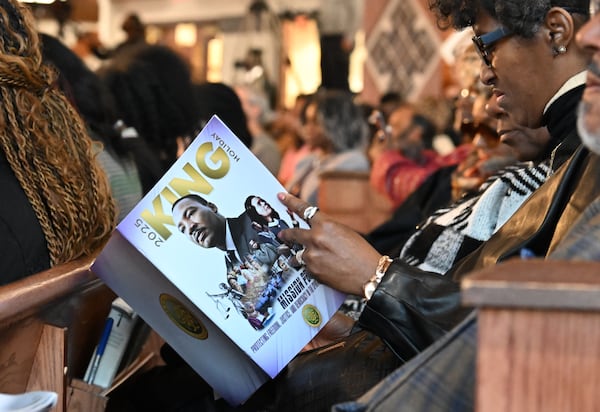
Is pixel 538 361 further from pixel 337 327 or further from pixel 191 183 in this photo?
pixel 337 327

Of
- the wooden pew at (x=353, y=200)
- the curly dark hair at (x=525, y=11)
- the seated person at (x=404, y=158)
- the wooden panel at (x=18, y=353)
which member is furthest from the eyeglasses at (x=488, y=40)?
the wooden pew at (x=353, y=200)

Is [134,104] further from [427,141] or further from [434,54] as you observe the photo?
[434,54]

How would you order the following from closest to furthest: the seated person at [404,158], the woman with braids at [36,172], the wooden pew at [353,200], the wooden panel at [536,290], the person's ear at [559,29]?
the wooden panel at [536,290] → the woman with braids at [36,172] → the person's ear at [559,29] → the seated person at [404,158] → the wooden pew at [353,200]

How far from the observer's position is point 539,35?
2.10 meters

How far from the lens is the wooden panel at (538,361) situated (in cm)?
109

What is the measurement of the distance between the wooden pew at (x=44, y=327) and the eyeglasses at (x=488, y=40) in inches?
36.5

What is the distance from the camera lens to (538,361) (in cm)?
111

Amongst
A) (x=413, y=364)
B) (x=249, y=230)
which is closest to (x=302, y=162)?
(x=249, y=230)

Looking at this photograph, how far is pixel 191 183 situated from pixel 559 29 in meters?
0.85

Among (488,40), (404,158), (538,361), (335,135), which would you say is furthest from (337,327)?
(335,135)

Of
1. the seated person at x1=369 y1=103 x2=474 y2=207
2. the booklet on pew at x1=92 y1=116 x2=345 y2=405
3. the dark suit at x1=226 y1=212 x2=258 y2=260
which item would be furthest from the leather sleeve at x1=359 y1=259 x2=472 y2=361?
the seated person at x1=369 y1=103 x2=474 y2=207

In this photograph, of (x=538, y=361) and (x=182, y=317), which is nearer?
(x=538, y=361)

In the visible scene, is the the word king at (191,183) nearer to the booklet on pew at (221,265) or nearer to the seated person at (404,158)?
the booklet on pew at (221,265)

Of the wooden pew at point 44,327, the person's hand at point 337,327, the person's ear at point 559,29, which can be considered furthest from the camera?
the person's hand at point 337,327
